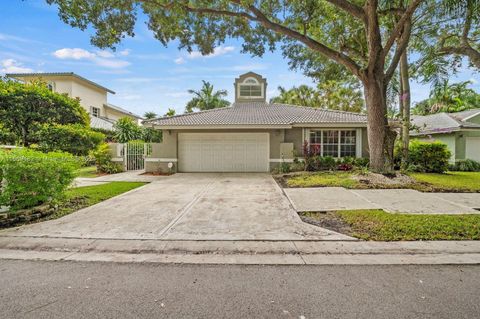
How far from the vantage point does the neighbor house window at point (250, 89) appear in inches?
731

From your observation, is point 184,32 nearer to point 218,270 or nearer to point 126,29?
point 126,29

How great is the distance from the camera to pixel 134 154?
15414 millimetres

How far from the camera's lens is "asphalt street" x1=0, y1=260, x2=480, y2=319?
8.02 ft

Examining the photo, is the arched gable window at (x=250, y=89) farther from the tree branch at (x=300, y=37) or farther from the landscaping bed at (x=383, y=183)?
the landscaping bed at (x=383, y=183)

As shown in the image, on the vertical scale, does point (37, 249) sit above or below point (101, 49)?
below

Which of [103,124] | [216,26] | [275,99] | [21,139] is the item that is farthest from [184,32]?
[275,99]

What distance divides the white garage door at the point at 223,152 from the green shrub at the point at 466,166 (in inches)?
494

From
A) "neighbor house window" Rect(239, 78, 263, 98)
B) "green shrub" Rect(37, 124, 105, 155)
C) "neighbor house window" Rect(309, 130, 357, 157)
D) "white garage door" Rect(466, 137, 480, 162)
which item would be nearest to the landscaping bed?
"neighbor house window" Rect(309, 130, 357, 157)

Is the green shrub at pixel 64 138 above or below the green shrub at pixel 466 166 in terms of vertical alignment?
above

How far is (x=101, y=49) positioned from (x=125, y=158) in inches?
254

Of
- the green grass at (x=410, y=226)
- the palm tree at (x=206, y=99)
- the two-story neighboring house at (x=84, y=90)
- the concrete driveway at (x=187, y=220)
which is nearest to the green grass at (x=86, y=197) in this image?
A: the concrete driveway at (x=187, y=220)

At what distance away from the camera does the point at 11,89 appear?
547 inches

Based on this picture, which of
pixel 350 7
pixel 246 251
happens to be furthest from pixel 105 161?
pixel 350 7

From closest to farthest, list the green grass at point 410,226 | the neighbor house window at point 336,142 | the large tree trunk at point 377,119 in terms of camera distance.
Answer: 1. the green grass at point 410,226
2. the large tree trunk at point 377,119
3. the neighbor house window at point 336,142
